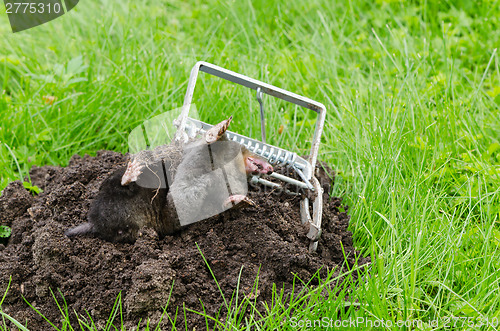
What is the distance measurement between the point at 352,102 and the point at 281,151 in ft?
3.97

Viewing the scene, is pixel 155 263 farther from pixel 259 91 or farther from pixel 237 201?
pixel 259 91

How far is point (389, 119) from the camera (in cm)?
308

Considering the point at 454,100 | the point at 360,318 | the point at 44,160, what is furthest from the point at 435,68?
→ the point at 44,160

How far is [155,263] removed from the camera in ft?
6.71

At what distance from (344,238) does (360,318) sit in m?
0.57

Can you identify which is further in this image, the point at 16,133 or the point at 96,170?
the point at 16,133

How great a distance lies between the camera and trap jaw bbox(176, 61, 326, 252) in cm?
231

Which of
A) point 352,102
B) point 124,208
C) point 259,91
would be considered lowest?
point 352,102

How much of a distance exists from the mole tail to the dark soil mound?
0.08ft

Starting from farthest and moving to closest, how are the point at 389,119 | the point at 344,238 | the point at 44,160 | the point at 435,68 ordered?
the point at 435,68 < the point at 44,160 < the point at 389,119 < the point at 344,238

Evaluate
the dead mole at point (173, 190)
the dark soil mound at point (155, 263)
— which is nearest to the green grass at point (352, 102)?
the dark soil mound at point (155, 263)

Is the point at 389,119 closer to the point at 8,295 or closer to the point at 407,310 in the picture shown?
the point at 407,310

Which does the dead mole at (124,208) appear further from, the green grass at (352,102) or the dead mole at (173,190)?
the green grass at (352,102)

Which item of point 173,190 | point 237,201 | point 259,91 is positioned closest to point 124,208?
point 173,190
